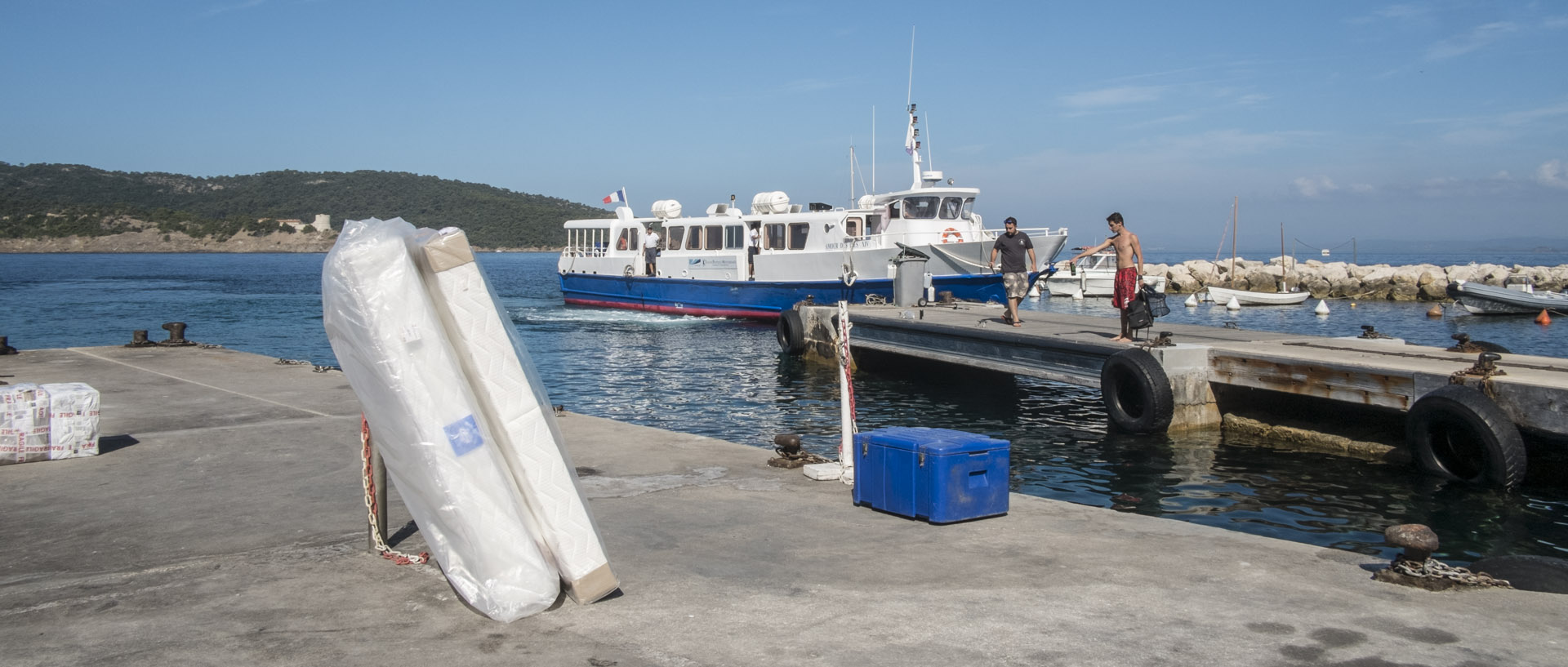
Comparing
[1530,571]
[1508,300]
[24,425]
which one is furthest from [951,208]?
[1530,571]

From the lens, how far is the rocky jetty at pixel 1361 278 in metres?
51.0

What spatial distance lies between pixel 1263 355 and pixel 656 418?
833cm

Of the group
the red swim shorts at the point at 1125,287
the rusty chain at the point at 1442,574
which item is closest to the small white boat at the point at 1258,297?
the red swim shorts at the point at 1125,287

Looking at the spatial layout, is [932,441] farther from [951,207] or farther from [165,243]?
[165,243]

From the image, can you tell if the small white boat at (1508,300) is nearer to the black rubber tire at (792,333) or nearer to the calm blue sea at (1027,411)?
the calm blue sea at (1027,411)

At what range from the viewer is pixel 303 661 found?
418cm

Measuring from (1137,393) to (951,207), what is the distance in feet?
60.0

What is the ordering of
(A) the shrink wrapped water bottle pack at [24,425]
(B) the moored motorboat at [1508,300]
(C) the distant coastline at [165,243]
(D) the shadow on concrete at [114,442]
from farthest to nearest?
(C) the distant coastline at [165,243] < (B) the moored motorboat at [1508,300] < (D) the shadow on concrete at [114,442] < (A) the shrink wrapped water bottle pack at [24,425]

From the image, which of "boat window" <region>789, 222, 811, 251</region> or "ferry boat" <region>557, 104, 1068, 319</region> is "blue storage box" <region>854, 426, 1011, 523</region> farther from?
"boat window" <region>789, 222, 811, 251</region>

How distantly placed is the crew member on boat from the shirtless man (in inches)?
993

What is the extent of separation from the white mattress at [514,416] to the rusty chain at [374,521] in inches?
38.8

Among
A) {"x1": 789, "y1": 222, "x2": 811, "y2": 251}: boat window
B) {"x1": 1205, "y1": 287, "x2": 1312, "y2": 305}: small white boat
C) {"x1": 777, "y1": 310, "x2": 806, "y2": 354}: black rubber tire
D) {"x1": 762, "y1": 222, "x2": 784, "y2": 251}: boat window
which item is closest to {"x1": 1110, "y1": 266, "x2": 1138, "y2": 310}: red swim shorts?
{"x1": 777, "y1": 310, "x2": 806, "y2": 354}: black rubber tire

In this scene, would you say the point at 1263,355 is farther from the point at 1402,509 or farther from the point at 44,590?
the point at 44,590

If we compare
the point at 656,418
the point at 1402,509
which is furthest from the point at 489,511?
the point at 656,418
